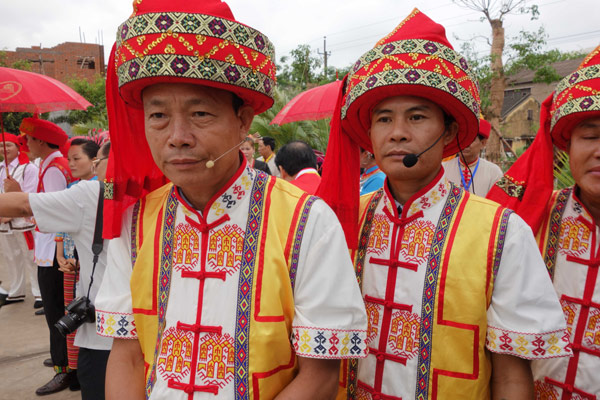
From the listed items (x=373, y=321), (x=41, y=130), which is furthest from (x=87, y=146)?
(x=373, y=321)

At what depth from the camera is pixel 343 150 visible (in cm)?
217

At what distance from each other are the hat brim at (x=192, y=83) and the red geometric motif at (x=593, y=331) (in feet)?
5.28

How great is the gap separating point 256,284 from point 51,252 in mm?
3639

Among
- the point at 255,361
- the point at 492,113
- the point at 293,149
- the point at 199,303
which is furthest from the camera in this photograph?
the point at 492,113

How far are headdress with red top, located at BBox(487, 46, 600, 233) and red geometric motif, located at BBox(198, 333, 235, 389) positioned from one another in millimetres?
1485

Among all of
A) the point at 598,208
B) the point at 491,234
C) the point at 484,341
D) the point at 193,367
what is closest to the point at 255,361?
the point at 193,367

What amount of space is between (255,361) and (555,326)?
107 cm

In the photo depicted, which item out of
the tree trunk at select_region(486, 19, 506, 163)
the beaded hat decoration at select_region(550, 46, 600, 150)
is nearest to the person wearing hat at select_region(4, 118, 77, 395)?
the beaded hat decoration at select_region(550, 46, 600, 150)

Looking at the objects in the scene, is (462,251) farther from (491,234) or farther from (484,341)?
(484,341)

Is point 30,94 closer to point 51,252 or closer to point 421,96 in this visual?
point 51,252

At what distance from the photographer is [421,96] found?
6.03 feet

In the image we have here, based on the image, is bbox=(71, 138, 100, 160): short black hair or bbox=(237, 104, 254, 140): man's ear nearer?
bbox=(237, 104, 254, 140): man's ear

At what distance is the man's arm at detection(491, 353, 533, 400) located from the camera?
65.5 inches

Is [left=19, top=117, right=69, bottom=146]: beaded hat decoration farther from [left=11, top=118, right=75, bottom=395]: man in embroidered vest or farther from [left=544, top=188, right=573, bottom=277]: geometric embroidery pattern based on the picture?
[left=544, top=188, right=573, bottom=277]: geometric embroidery pattern
